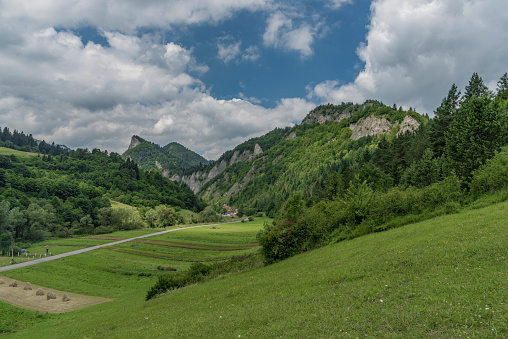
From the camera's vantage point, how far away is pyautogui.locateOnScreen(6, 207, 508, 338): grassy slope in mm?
8891

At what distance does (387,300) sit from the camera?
11.3 meters

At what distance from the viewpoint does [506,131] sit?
40.8m

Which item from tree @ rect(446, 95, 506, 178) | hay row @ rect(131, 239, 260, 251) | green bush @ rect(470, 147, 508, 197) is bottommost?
hay row @ rect(131, 239, 260, 251)

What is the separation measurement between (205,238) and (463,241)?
89.9m

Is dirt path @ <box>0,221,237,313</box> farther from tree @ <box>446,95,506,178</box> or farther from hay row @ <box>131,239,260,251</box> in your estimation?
tree @ <box>446,95,506,178</box>

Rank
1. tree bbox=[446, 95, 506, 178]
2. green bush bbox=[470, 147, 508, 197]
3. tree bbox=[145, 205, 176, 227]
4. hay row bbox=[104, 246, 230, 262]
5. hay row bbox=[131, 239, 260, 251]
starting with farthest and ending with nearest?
tree bbox=[145, 205, 176, 227], hay row bbox=[131, 239, 260, 251], hay row bbox=[104, 246, 230, 262], tree bbox=[446, 95, 506, 178], green bush bbox=[470, 147, 508, 197]

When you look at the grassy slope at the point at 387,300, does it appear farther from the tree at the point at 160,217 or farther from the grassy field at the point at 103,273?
the tree at the point at 160,217

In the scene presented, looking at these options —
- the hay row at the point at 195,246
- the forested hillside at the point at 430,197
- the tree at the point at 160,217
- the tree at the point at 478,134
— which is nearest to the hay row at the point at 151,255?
the hay row at the point at 195,246

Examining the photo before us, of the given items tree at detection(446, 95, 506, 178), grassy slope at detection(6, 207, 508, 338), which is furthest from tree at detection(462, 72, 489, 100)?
grassy slope at detection(6, 207, 508, 338)

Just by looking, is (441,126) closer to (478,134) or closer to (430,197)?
(478,134)

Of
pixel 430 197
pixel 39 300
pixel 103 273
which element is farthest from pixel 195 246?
pixel 430 197

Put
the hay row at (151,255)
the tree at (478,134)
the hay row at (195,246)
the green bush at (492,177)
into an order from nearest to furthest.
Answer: the green bush at (492,177) → the tree at (478,134) → the hay row at (151,255) → the hay row at (195,246)

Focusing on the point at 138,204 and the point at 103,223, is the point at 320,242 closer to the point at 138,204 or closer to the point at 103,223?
the point at 103,223

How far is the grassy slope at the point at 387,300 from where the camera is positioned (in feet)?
29.2
